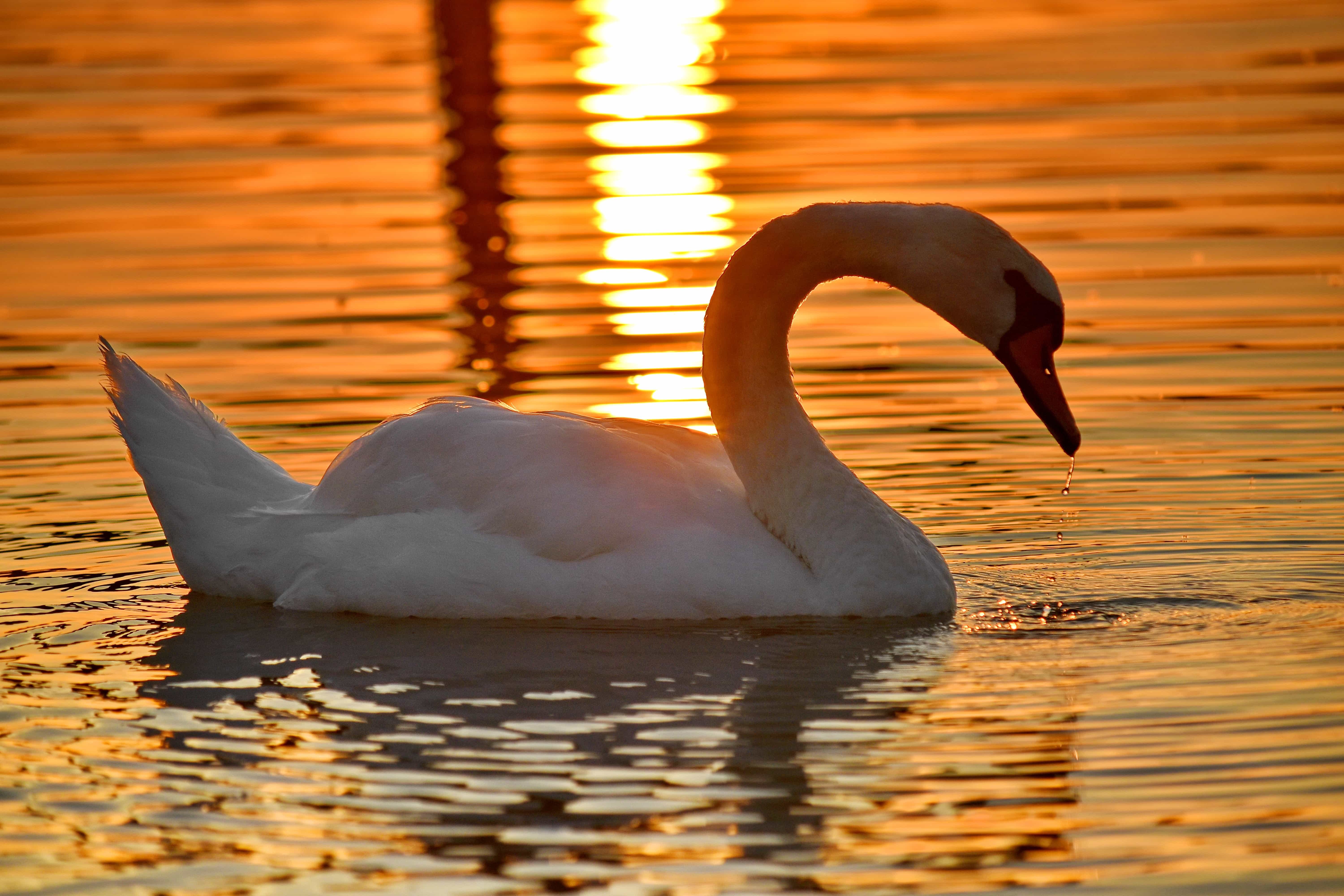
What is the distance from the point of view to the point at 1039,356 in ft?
26.9

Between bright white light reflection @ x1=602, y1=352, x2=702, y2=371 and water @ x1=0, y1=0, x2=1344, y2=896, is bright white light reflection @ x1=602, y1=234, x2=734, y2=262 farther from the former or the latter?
bright white light reflection @ x1=602, y1=352, x2=702, y2=371

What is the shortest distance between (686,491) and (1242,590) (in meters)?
2.17

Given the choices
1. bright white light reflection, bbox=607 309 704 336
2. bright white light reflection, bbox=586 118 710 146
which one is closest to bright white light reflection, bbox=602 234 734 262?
bright white light reflection, bbox=607 309 704 336

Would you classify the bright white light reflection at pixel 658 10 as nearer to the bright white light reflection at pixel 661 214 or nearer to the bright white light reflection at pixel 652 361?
the bright white light reflection at pixel 661 214

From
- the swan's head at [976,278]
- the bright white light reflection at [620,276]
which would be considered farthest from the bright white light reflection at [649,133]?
the swan's head at [976,278]

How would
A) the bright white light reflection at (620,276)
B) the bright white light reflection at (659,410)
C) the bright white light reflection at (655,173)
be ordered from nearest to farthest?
1. the bright white light reflection at (659,410)
2. the bright white light reflection at (620,276)
3. the bright white light reflection at (655,173)

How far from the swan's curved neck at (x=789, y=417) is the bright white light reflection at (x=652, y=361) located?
15.0 ft

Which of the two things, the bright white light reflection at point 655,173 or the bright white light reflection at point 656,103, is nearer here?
the bright white light reflection at point 655,173

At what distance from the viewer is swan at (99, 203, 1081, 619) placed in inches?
322

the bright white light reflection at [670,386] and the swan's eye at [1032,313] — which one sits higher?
the swan's eye at [1032,313]

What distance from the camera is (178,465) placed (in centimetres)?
935

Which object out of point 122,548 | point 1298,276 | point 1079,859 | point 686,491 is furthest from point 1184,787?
point 1298,276

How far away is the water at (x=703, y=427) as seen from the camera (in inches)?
234

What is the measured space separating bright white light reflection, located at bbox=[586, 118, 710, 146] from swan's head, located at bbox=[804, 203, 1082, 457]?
14.7 m
